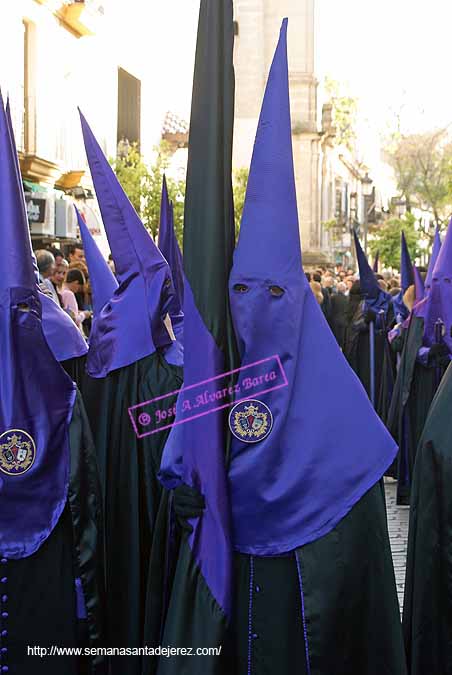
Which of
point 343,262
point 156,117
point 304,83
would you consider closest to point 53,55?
point 156,117

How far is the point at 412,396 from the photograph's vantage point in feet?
33.2

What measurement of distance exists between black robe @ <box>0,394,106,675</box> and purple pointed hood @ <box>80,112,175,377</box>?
167 cm

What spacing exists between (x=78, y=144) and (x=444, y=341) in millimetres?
17772

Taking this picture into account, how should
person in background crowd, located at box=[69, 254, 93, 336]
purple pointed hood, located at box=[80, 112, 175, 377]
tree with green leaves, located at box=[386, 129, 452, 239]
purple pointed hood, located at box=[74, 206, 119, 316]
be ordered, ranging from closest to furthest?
purple pointed hood, located at box=[80, 112, 175, 377] < purple pointed hood, located at box=[74, 206, 119, 316] < person in background crowd, located at box=[69, 254, 93, 336] < tree with green leaves, located at box=[386, 129, 452, 239]

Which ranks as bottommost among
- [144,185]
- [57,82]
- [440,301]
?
[440,301]

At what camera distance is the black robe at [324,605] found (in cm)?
353

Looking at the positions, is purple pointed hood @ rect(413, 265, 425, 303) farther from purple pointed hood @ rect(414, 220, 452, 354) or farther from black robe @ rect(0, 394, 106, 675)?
black robe @ rect(0, 394, 106, 675)

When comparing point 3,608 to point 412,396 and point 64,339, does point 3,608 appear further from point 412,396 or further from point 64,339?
point 412,396

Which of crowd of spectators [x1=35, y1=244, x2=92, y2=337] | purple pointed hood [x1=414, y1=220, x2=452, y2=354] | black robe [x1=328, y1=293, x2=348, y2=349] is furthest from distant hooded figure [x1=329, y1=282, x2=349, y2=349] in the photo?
purple pointed hood [x1=414, y1=220, x2=452, y2=354]

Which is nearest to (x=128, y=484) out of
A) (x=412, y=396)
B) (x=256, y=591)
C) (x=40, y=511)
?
(x=40, y=511)

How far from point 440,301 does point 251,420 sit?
5.92m

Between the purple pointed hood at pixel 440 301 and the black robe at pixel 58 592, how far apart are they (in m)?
4.93

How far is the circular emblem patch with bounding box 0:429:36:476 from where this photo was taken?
12.6ft

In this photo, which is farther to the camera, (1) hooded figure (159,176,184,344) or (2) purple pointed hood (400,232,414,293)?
(2) purple pointed hood (400,232,414,293)
